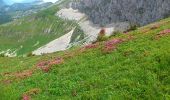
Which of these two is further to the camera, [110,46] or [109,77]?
[110,46]

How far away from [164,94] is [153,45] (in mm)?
10642

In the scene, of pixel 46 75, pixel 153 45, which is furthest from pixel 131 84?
pixel 46 75

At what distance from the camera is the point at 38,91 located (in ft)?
111

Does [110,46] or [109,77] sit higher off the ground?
[109,77]

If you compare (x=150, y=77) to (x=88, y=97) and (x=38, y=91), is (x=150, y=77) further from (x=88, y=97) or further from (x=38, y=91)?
(x=38, y=91)

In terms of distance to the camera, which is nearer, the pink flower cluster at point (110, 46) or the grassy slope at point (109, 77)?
the grassy slope at point (109, 77)

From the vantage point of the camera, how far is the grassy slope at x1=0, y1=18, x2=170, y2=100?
30.0 meters

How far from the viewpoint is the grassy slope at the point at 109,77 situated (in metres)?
30.0

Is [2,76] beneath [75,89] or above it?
beneath

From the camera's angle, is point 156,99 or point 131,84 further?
point 131,84

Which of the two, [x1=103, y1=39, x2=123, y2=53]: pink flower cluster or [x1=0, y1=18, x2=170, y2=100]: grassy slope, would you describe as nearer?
[x1=0, y1=18, x2=170, y2=100]: grassy slope

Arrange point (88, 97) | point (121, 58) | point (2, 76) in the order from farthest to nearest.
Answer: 1. point (2, 76)
2. point (121, 58)
3. point (88, 97)

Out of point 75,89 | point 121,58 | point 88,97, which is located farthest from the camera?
point 121,58

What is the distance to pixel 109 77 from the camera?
33.2 m
